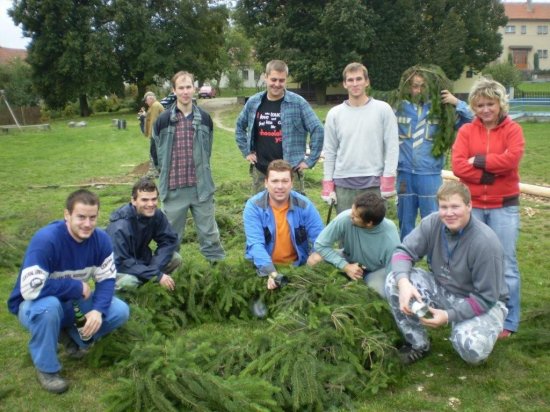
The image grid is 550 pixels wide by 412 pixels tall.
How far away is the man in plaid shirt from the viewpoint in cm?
544

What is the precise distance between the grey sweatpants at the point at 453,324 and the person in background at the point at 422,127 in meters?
1.21

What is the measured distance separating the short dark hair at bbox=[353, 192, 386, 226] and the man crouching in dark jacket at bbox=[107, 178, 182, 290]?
1676 mm

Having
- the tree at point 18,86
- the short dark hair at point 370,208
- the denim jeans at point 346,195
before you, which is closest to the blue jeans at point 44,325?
the short dark hair at point 370,208

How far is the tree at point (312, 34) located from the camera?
108ft

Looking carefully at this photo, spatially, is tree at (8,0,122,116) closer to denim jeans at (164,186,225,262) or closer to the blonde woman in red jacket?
denim jeans at (164,186,225,262)

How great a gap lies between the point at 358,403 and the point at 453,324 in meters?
0.88

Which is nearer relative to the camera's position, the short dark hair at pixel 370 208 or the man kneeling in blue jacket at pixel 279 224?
the short dark hair at pixel 370 208

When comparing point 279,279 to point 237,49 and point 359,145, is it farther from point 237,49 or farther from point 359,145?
point 237,49

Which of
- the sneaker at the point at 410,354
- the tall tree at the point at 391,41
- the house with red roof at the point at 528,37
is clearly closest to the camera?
the sneaker at the point at 410,354

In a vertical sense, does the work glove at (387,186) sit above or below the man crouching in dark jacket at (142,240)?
above

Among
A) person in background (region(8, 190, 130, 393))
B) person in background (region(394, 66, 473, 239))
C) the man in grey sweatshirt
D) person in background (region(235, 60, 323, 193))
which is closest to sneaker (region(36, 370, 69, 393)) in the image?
person in background (region(8, 190, 130, 393))

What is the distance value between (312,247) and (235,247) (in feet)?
6.94

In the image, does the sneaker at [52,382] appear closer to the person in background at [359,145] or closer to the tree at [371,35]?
the person in background at [359,145]

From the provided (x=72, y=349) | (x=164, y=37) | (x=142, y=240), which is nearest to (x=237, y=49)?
(x=164, y=37)
